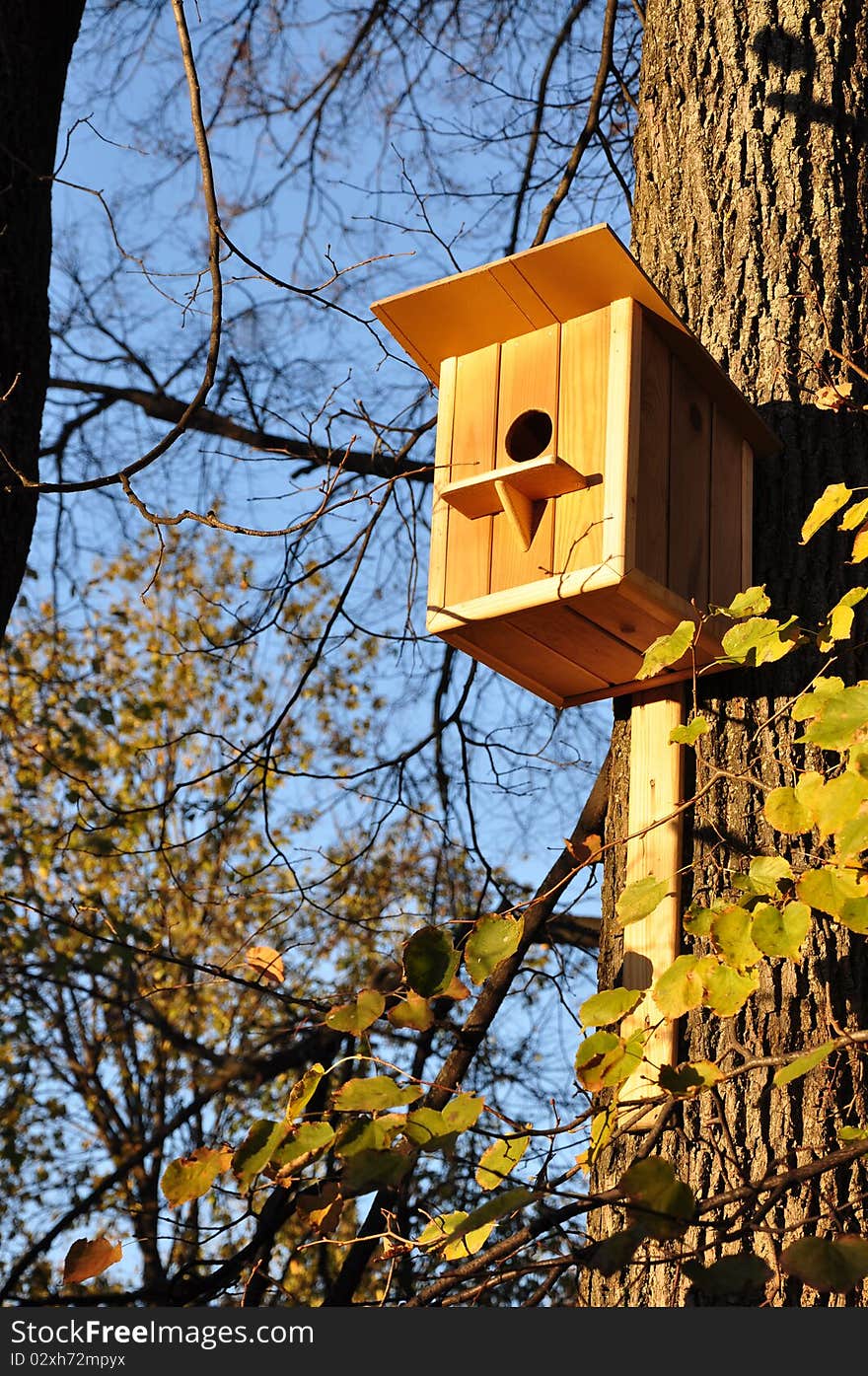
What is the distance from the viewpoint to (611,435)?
6.67ft

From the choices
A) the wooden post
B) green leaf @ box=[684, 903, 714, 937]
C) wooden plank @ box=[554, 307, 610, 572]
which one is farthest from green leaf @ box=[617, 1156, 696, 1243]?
wooden plank @ box=[554, 307, 610, 572]

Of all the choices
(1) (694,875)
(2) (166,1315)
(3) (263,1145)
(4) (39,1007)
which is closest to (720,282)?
(1) (694,875)

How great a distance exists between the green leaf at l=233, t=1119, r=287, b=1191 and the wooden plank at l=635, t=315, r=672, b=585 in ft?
2.92

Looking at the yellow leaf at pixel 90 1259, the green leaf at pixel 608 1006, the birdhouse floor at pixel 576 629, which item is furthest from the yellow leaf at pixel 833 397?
the yellow leaf at pixel 90 1259

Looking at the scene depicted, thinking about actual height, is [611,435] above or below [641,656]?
above

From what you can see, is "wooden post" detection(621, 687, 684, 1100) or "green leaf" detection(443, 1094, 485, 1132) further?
"wooden post" detection(621, 687, 684, 1100)

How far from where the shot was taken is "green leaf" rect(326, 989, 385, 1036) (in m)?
1.56

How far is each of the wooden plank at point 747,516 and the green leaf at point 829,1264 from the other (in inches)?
43.2

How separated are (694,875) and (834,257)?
1.00 meters

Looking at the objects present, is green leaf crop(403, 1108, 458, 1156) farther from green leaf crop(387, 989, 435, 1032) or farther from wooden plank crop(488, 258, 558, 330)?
wooden plank crop(488, 258, 558, 330)

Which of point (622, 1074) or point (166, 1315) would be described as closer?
point (622, 1074)

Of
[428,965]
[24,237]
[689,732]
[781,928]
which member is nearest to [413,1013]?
[428,965]

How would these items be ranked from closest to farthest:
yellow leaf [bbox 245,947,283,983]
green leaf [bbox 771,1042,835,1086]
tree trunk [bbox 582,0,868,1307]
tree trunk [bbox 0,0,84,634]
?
green leaf [bbox 771,1042,835,1086]
tree trunk [bbox 582,0,868,1307]
yellow leaf [bbox 245,947,283,983]
tree trunk [bbox 0,0,84,634]

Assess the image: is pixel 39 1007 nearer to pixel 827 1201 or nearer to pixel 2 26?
pixel 2 26
